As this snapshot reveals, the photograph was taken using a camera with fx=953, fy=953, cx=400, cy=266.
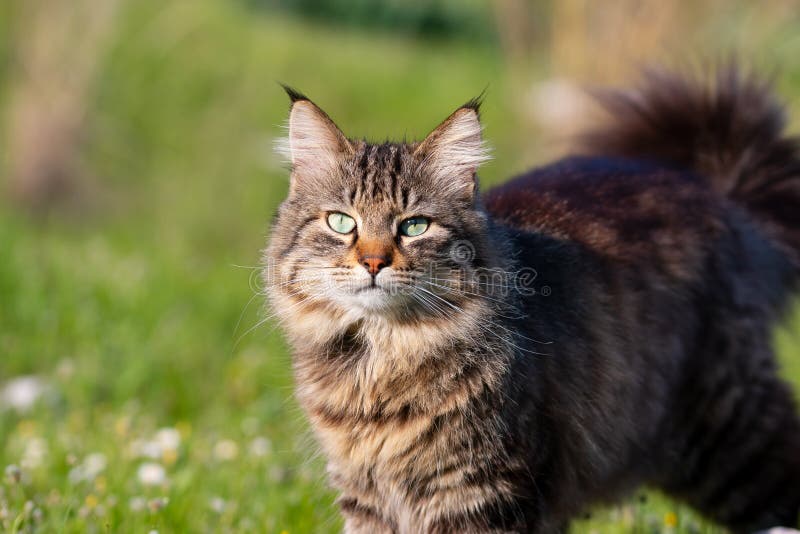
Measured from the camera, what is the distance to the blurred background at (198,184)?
3.56m

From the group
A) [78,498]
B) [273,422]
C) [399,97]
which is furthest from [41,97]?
[78,498]

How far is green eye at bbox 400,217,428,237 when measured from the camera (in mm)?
2814

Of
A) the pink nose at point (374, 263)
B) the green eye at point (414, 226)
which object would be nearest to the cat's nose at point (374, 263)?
the pink nose at point (374, 263)

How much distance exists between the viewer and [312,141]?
2990 mm

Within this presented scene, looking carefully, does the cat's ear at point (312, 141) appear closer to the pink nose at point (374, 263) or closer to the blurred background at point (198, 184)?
the blurred background at point (198, 184)

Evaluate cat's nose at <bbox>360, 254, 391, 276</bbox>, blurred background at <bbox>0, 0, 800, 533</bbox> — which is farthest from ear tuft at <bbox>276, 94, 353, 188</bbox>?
cat's nose at <bbox>360, 254, 391, 276</bbox>

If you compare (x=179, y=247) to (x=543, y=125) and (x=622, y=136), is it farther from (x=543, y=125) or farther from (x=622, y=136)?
(x=622, y=136)

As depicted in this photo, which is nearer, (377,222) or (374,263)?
(374,263)

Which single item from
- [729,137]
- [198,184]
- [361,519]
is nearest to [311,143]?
[361,519]

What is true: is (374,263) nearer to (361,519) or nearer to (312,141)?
(312,141)

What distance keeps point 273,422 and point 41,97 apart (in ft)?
17.0

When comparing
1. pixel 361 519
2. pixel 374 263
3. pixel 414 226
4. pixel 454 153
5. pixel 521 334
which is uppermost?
pixel 454 153

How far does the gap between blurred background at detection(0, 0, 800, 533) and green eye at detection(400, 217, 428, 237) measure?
64 cm

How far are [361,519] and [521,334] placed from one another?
0.75 m
